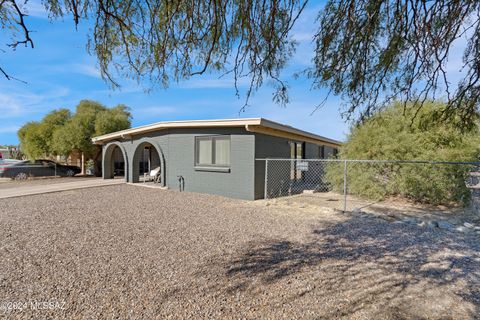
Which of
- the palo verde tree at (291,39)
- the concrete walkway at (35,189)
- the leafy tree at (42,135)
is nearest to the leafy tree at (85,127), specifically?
the leafy tree at (42,135)

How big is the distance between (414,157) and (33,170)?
64.1 feet

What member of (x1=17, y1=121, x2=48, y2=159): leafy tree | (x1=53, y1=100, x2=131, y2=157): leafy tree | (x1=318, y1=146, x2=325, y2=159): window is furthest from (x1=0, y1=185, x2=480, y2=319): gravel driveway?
(x1=17, y1=121, x2=48, y2=159): leafy tree

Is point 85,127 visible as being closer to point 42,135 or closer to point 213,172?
point 42,135

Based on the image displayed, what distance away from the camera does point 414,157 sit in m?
8.03

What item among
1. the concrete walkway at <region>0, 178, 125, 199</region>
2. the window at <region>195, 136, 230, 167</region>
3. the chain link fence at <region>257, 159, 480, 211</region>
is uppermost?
the window at <region>195, 136, 230, 167</region>

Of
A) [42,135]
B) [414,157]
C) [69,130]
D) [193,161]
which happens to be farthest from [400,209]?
[42,135]

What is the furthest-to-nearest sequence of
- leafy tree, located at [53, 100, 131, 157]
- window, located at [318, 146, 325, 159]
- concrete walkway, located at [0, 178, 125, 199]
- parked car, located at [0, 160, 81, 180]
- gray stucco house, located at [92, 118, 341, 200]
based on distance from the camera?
window, located at [318, 146, 325, 159] < leafy tree, located at [53, 100, 131, 157] < parked car, located at [0, 160, 81, 180] < concrete walkway, located at [0, 178, 125, 199] < gray stucco house, located at [92, 118, 341, 200]

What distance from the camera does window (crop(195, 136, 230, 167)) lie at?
9273 millimetres

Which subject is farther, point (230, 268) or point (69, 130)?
point (69, 130)

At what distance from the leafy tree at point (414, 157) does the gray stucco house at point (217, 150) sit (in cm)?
324

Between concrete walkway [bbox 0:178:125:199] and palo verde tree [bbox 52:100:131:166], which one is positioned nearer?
concrete walkway [bbox 0:178:125:199]

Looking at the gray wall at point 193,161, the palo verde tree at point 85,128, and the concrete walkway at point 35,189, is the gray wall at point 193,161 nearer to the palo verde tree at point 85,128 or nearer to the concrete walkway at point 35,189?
the concrete walkway at point 35,189

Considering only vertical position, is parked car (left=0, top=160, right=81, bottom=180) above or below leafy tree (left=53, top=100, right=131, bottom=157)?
below

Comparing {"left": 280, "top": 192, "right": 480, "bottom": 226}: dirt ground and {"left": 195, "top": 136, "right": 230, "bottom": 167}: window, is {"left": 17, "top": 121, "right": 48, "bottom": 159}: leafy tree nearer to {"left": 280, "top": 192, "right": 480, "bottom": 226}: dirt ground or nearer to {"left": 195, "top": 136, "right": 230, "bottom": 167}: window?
{"left": 195, "top": 136, "right": 230, "bottom": 167}: window
